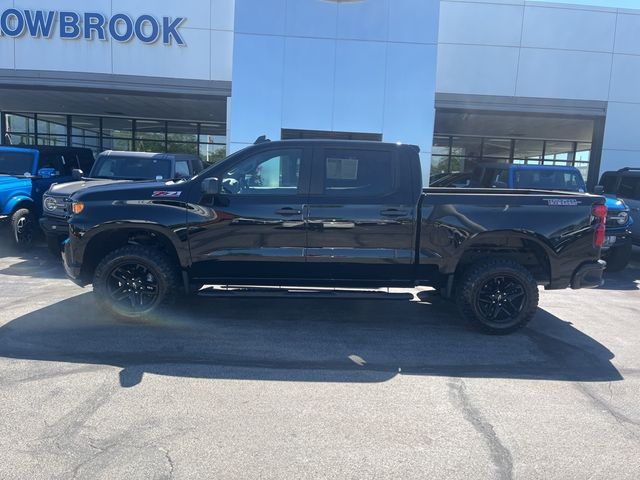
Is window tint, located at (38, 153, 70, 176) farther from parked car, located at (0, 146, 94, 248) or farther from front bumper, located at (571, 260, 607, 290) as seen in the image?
front bumper, located at (571, 260, 607, 290)

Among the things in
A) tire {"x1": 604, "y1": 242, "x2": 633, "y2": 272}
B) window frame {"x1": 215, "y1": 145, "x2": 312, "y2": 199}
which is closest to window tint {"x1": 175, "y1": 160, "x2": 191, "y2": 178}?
window frame {"x1": 215, "y1": 145, "x2": 312, "y2": 199}

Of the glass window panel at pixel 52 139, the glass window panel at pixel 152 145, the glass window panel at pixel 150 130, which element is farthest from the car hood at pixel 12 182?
the glass window panel at pixel 52 139

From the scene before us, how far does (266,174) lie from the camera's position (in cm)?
556

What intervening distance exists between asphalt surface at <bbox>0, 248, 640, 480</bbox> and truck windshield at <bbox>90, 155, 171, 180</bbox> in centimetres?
346

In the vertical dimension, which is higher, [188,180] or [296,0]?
[296,0]

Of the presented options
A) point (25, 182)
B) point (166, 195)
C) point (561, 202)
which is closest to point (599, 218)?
point (561, 202)

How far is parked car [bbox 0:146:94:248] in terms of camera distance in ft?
31.0

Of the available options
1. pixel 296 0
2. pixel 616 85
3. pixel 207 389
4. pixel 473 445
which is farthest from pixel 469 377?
pixel 616 85

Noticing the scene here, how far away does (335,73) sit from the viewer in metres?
13.0

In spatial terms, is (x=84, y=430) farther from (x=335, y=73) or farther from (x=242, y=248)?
(x=335, y=73)

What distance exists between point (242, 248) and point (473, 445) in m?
3.05

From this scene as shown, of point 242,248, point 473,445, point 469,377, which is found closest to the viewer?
point 473,445

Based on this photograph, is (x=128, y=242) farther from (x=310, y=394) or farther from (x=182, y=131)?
(x=182, y=131)

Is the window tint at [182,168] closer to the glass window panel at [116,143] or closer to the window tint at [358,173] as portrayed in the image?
the window tint at [358,173]
